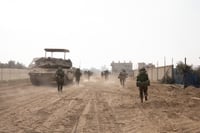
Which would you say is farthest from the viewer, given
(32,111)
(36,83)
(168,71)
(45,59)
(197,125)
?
(168,71)

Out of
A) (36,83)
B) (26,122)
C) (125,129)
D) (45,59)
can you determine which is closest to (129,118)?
(125,129)

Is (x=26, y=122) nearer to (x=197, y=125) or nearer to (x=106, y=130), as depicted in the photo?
(x=106, y=130)

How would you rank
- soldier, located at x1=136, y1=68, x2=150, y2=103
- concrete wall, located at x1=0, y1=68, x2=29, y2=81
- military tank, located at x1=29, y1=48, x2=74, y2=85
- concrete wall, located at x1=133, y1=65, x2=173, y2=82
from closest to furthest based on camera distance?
soldier, located at x1=136, y1=68, x2=150, y2=103
military tank, located at x1=29, y1=48, x2=74, y2=85
concrete wall, located at x1=133, y1=65, x2=173, y2=82
concrete wall, located at x1=0, y1=68, x2=29, y2=81

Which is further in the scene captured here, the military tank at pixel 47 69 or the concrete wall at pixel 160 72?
Answer: the concrete wall at pixel 160 72

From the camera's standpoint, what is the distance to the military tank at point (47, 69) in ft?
108

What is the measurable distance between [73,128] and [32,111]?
4.02m

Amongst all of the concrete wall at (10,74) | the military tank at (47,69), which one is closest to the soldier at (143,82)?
the military tank at (47,69)

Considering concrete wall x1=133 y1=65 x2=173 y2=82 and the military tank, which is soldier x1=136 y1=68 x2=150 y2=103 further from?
concrete wall x1=133 y1=65 x2=173 y2=82

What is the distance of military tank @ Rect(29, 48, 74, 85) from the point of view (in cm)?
3284

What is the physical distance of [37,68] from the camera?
3438cm

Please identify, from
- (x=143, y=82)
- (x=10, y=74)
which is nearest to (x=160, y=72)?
(x=10, y=74)

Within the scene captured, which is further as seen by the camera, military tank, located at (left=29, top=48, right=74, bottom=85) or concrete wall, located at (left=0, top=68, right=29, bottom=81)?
concrete wall, located at (left=0, top=68, right=29, bottom=81)

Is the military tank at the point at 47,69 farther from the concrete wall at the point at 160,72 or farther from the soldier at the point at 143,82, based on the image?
the soldier at the point at 143,82

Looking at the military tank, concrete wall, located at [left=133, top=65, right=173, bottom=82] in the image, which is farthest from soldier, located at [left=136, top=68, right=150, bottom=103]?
concrete wall, located at [left=133, top=65, right=173, bottom=82]
